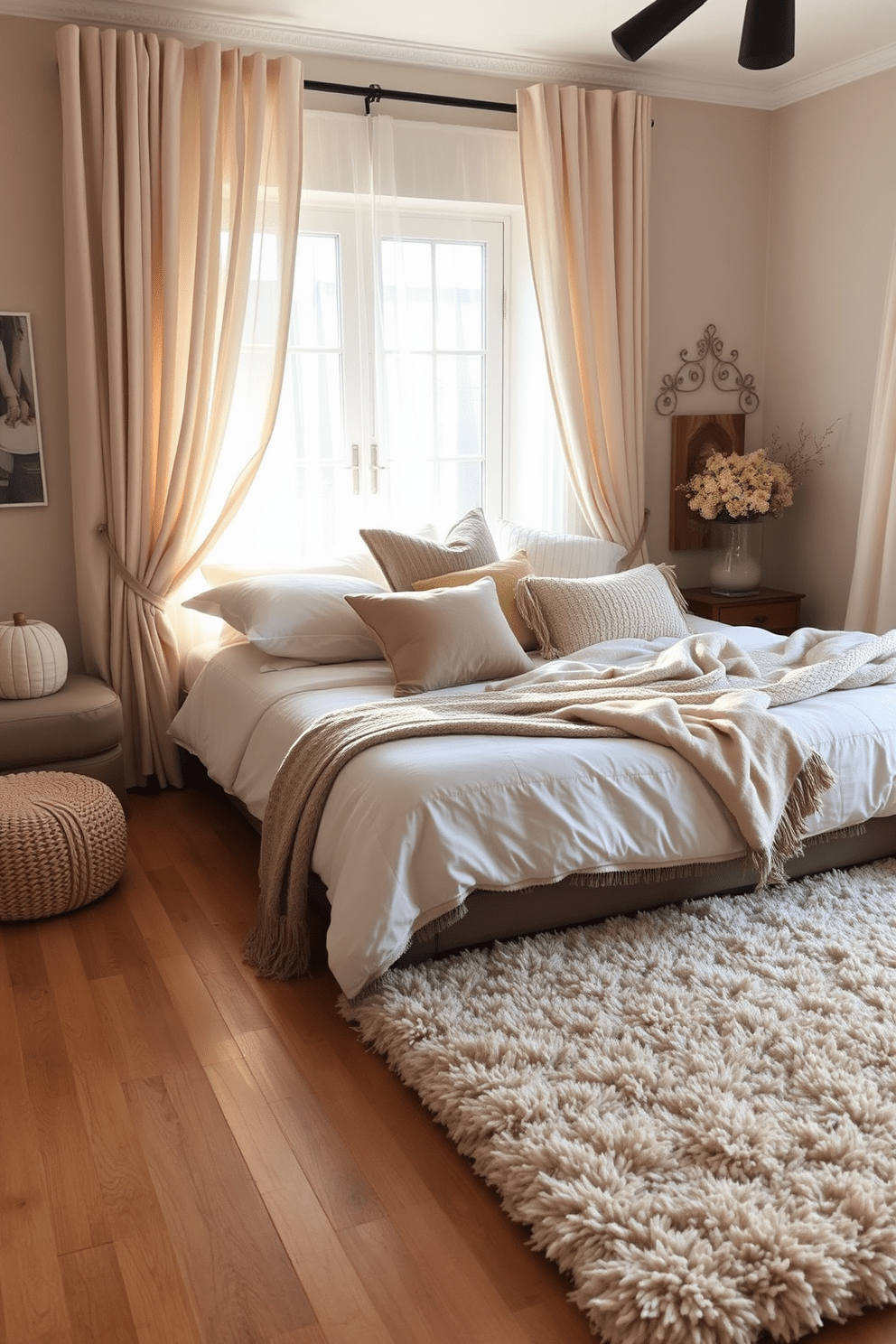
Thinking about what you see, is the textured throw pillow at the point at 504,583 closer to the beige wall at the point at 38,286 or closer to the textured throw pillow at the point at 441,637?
the textured throw pillow at the point at 441,637

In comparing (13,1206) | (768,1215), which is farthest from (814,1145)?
(13,1206)

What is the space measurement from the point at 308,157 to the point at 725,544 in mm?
2337

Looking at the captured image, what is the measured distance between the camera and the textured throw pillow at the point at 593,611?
3.78 m

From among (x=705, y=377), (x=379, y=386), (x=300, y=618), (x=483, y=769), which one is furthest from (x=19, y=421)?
(x=705, y=377)

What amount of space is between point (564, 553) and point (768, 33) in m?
2.11

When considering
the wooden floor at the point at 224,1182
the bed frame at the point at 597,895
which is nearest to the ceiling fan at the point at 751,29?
the bed frame at the point at 597,895

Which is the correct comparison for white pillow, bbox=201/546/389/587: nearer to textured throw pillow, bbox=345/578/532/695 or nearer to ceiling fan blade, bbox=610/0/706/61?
textured throw pillow, bbox=345/578/532/695

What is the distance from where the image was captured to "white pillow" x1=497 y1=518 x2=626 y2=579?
14.3ft

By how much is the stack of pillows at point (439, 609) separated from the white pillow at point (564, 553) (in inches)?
2.9

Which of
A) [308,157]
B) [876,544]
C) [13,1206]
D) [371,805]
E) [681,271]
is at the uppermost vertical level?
[308,157]

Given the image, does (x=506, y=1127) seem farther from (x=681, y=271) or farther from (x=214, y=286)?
(x=681, y=271)

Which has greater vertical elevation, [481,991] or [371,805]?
[371,805]

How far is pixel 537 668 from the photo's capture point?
3492 mm

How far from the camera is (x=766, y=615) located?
4938mm
